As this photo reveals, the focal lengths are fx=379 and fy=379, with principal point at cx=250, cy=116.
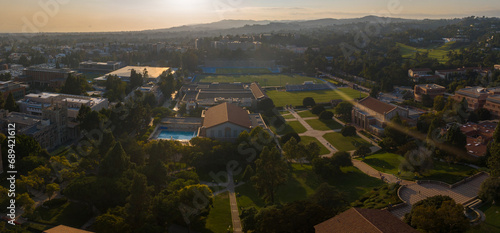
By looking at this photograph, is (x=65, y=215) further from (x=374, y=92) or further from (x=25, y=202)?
(x=374, y=92)

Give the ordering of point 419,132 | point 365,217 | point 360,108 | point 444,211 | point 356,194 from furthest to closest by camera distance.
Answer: point 360,108 → point 419,132 → point 356,194 → point 444,211 → point 365,217

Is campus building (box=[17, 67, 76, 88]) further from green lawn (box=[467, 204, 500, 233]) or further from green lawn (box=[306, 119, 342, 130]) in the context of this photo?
green lawn (box=[467, 204, 500, 233])

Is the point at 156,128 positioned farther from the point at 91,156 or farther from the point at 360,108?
the point at 360,108

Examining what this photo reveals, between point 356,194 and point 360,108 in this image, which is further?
point 360,108

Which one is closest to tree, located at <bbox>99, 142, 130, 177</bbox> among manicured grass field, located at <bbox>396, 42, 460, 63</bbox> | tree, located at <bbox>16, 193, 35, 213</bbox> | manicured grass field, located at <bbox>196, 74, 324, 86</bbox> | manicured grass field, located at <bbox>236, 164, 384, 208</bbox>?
tree, located at <bbox>16, 193, 35, 213</bbox>

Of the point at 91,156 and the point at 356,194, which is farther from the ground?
the point at 91,156

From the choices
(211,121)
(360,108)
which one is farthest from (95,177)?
(360,108)

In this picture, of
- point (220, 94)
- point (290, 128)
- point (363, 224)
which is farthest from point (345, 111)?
point (363, 224)
